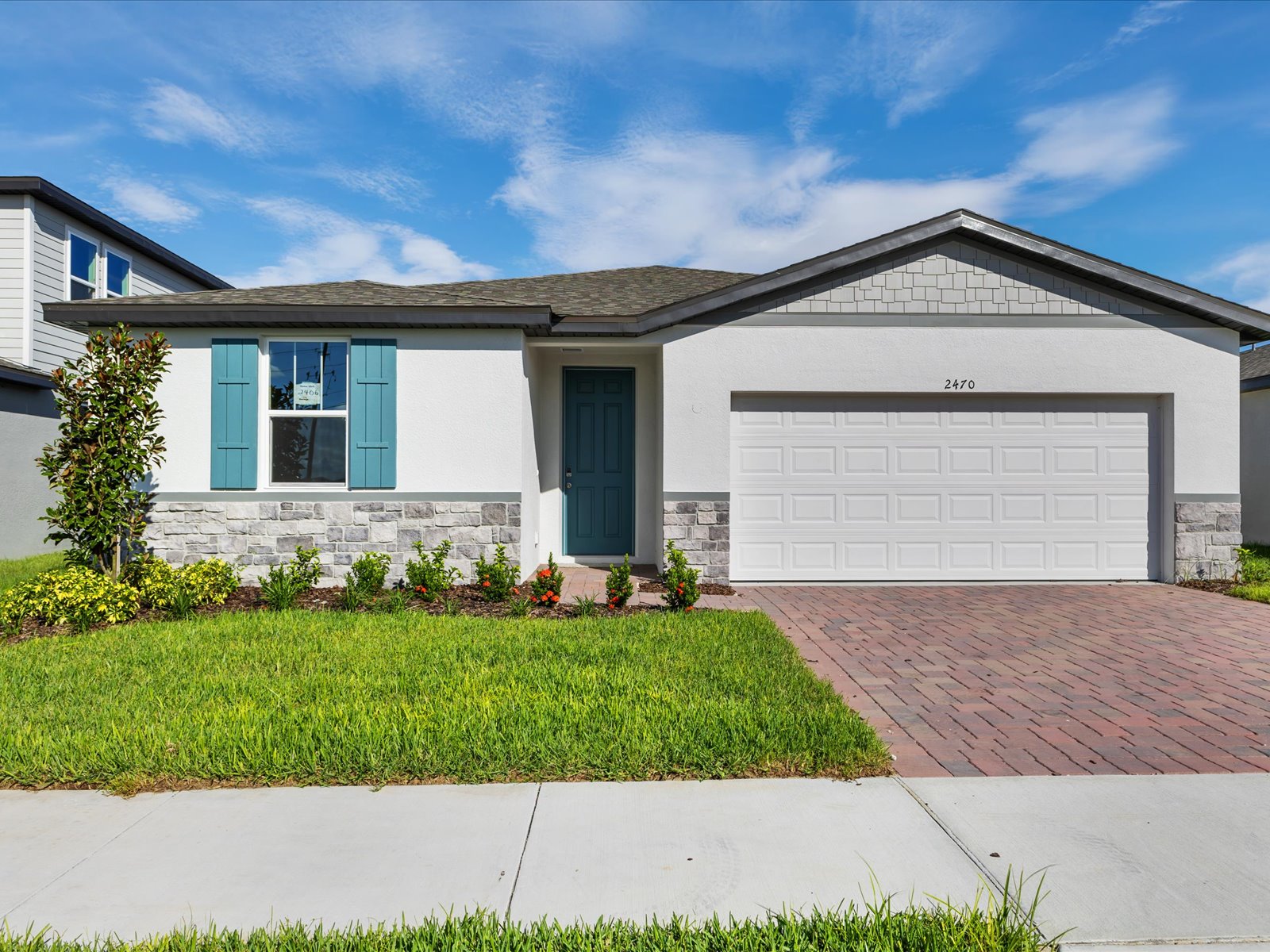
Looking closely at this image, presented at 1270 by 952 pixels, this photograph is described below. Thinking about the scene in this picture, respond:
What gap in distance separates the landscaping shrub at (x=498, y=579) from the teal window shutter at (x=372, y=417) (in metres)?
1.81

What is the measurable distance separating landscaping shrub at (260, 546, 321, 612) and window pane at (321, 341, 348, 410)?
1906 mm

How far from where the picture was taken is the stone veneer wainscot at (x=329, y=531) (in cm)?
914

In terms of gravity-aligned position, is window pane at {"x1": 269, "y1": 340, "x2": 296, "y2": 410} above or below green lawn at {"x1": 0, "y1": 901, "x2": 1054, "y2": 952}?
above

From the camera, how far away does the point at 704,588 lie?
9383mm

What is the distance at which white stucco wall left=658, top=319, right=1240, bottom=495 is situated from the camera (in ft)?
31.8

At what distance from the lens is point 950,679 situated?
17.9 ft

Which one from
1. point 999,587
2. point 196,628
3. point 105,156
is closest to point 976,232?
point 999,587

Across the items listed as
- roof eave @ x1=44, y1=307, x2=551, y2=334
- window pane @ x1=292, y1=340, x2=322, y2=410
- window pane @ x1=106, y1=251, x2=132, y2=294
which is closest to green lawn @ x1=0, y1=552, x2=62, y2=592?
roof eave @ x1=44, y1=307, x2=551, y2=334

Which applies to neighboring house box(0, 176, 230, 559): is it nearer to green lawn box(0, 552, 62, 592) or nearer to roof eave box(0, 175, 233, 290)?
roof eave box(0, 175, 233, 290)

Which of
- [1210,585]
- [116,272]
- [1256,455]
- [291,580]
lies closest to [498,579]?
[291,580]

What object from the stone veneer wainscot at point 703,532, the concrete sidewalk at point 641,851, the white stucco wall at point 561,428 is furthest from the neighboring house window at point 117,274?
the concrete sidewalk at point 641,851

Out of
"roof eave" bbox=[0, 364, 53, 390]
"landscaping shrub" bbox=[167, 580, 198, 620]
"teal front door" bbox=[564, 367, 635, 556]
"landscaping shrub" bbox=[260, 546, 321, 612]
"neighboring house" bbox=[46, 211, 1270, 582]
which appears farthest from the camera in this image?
"roof eave" bbox=[0, 364, 53, 390]

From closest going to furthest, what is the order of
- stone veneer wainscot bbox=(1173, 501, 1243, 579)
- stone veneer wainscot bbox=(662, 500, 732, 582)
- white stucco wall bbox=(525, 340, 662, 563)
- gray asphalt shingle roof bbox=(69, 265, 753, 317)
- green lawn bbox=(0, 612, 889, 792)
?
green lawn bbox=(0, 612, 889, 792), gray asphalt shingle roof bbox=(69, 265, 753, 317), stone veneer wainscot bbox=(662, 500, 732, 582), stone veneer wainscot bbox=(1173, 501, 1243, 579), white stucco wall bbox=(525, 340, 662, 563)

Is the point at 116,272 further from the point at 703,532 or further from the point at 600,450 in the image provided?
the point at 703,532
